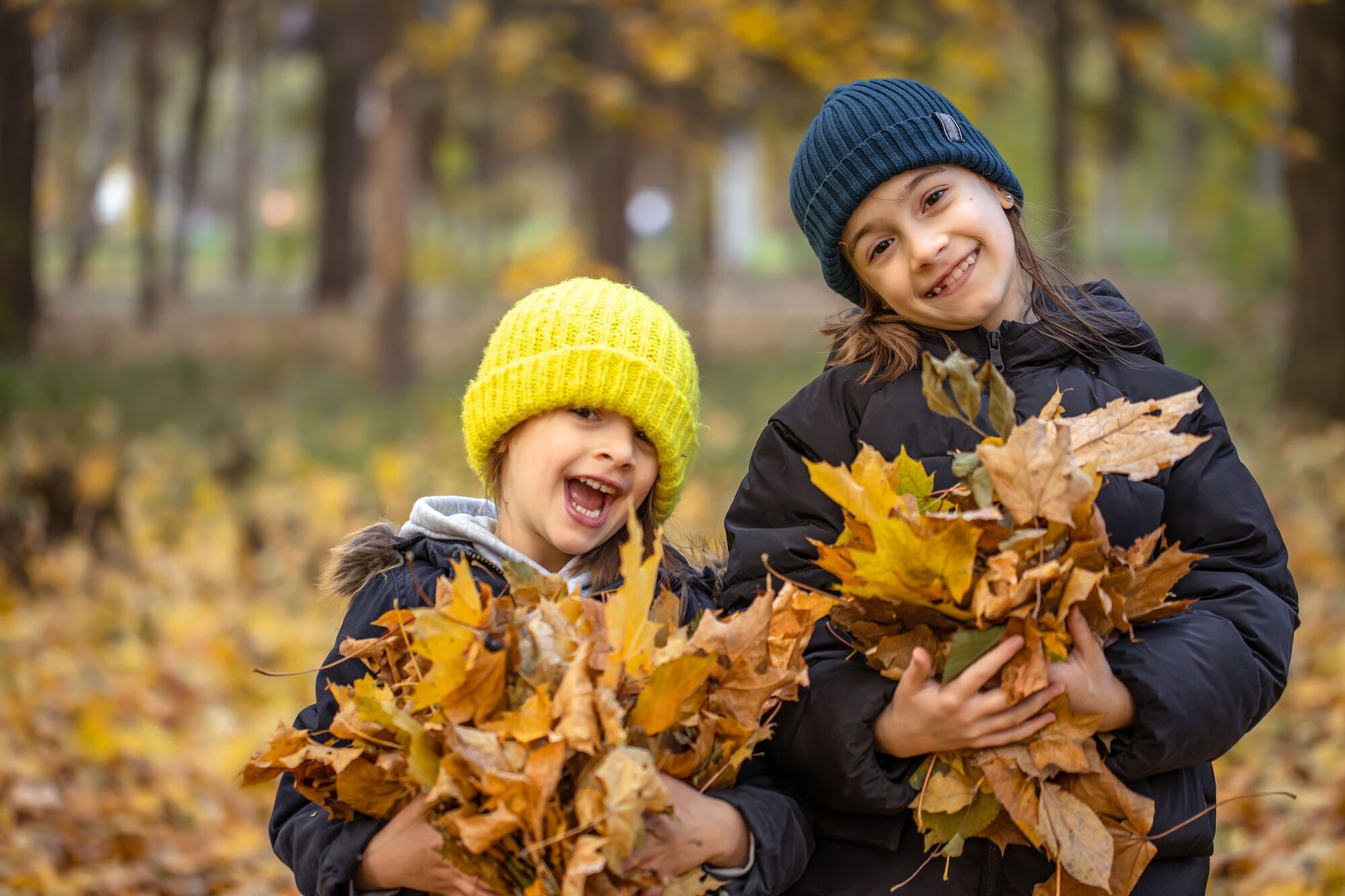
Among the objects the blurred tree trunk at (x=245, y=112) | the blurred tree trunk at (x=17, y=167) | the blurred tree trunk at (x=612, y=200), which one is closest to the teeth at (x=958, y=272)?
the blurred tree trunk at (x=17, y=167)

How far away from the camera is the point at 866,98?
2383mm

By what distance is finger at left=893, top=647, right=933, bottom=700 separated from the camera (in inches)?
75.3

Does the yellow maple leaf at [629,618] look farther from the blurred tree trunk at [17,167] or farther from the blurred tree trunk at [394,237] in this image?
the blurred tree trunk at [394,237]

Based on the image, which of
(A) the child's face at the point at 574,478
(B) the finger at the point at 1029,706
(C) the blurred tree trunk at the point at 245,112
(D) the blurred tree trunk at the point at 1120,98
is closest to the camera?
(B) the finger at the point at 1029,706

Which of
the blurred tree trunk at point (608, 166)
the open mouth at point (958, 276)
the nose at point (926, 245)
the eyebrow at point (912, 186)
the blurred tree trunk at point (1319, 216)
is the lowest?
the open mouth at point (958, 276)

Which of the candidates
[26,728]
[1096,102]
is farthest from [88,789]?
[1096,102]

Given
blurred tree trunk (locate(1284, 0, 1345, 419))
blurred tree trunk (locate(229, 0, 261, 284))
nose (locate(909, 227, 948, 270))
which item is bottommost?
nose (locate(909, 227, 948, 270))

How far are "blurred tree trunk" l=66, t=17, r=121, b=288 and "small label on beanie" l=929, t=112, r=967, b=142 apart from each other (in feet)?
55.8

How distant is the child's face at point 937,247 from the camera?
227cm

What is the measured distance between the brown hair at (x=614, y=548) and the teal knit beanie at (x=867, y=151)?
21.8 inches

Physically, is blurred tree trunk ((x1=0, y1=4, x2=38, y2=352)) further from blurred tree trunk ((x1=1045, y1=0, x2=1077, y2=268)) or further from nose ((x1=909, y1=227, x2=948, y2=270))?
nose ((x1=909, y1=227, x2=948, y2=270))

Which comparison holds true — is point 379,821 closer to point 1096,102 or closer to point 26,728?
point 26,728

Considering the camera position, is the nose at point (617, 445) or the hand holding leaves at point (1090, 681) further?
the nose at point (617, 445)

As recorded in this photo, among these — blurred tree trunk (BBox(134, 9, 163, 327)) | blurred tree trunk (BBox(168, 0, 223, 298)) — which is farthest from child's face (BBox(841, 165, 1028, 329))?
blurred tree trunk (BBox(134, 9, 163, 327))
